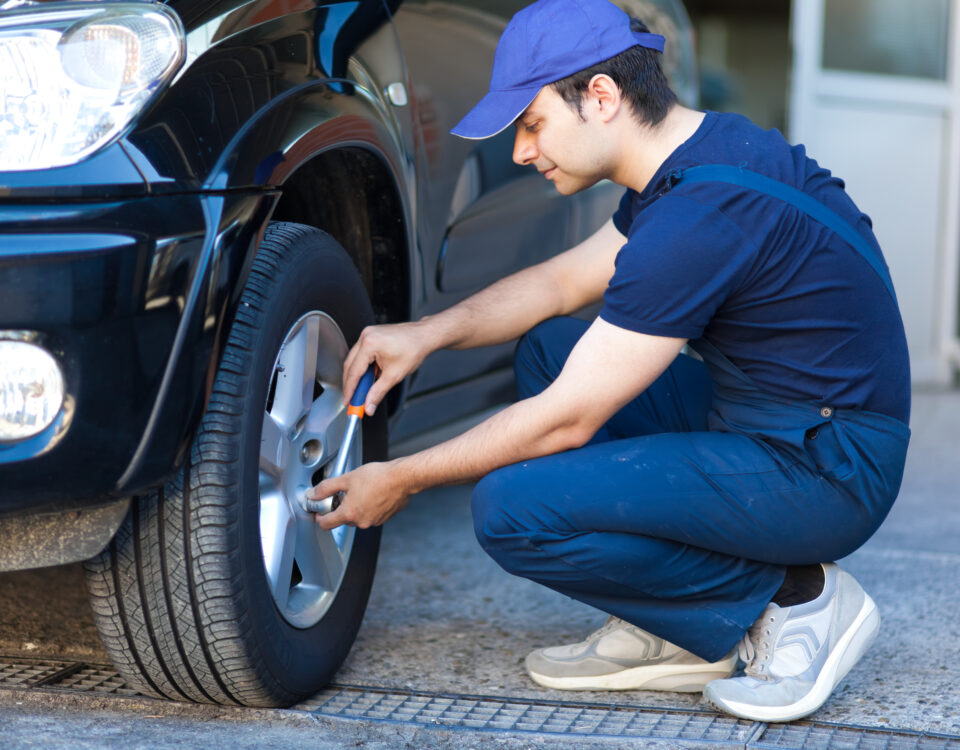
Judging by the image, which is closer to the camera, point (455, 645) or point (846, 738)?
point (846, 738)

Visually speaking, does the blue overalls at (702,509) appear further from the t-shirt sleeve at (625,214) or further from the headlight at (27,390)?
the headlight at (27,390)

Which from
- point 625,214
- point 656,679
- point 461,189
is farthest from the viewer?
point 461,189

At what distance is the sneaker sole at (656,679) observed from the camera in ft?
6.49

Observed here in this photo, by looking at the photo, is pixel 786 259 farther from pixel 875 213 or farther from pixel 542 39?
pixel 875 213

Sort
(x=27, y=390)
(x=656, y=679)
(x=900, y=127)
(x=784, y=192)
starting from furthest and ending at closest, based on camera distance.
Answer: (x=900, y=127) < (x=656, y=679) < (x=784, y=192) < (x=27, y=390)

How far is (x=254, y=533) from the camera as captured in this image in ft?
5.52

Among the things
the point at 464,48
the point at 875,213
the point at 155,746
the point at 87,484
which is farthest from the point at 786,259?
the point at 875,213

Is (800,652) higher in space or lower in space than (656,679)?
higher

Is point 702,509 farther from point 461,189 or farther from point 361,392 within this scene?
point 461,189

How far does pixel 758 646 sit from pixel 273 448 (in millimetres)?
849

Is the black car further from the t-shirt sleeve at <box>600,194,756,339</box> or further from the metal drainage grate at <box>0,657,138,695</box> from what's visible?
the t-shirt sleeve at <box>600,194,756,339</box>

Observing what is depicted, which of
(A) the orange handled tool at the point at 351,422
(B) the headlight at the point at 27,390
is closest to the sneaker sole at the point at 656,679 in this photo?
(A) the orange handled tool at the point at 351,422

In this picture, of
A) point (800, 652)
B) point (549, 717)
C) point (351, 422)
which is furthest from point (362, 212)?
point (800, 652)

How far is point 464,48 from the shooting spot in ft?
7.58
